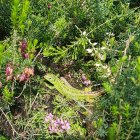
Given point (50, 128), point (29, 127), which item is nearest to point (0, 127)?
point (29, 127)

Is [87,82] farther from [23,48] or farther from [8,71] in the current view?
[8,71]

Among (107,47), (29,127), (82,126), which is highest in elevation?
(107,47)

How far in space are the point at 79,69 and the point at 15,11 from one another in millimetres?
1076

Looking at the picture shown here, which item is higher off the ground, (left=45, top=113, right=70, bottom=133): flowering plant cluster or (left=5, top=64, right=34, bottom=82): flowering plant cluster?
(left=5, top=64, right=34, bottom=82): flowering plant cluster

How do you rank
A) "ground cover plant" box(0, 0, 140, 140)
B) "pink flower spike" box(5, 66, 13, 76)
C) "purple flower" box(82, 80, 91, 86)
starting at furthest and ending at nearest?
1. "purple flower" box(82, 80, 91, 86)
2. "pink flower spike" box(5, 66, 13, 76)
3. "ground cover plant" box(0, 0, 140, 140)

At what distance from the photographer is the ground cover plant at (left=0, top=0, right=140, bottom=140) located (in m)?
2.64

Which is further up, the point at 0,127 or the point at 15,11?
the point at 15,11

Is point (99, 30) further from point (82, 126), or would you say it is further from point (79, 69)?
point (82, 126)

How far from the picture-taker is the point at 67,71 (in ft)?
11.6

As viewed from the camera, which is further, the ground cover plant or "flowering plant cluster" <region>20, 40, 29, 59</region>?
"flowering plant cluster" <region>20, 40, 29, 59</region>

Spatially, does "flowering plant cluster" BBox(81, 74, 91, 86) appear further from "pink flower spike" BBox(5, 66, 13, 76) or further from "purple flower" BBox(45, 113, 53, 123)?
"pink flower spike" BBox(5, 66, 13, 76)

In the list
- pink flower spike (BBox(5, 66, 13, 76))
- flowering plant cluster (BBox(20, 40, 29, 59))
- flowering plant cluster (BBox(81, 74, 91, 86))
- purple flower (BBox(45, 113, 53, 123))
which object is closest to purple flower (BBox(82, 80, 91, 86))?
flowering plant cluster (BBox(81, 74, 91, 86))

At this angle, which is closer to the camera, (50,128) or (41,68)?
(50,128)

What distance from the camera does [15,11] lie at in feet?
8.79
